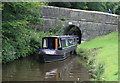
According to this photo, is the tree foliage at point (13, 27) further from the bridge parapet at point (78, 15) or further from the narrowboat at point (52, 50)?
the bridge parapet at point (78, 15)

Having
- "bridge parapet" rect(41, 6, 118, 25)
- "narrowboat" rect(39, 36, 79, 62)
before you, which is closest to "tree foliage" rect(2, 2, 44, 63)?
"narrowboat" rect(39, 36, 79, 62)

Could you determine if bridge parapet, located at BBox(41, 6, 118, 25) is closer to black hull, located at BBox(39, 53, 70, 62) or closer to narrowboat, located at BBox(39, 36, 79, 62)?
narrowboat, located at BBox(39, 36, 79, 62)

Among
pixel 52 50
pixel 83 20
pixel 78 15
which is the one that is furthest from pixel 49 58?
pixel 83 20

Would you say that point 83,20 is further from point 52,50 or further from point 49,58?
point 49,58

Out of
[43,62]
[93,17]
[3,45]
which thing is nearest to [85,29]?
[93,17]

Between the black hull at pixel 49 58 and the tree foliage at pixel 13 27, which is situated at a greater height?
the tree foliage at pixel 13 27

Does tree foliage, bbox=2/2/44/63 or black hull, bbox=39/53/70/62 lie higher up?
tree foliage, bbox=2/2/44/63

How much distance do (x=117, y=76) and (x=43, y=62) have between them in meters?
5.93

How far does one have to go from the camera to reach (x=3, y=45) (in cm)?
943

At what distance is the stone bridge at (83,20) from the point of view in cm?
1656

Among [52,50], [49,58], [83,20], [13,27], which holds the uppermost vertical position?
[83,20]

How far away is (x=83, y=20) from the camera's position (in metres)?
17.6

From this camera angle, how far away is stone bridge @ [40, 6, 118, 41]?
54.3ft

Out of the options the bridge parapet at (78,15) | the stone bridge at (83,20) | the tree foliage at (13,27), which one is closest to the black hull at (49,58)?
the tree foliage at (13,27)
